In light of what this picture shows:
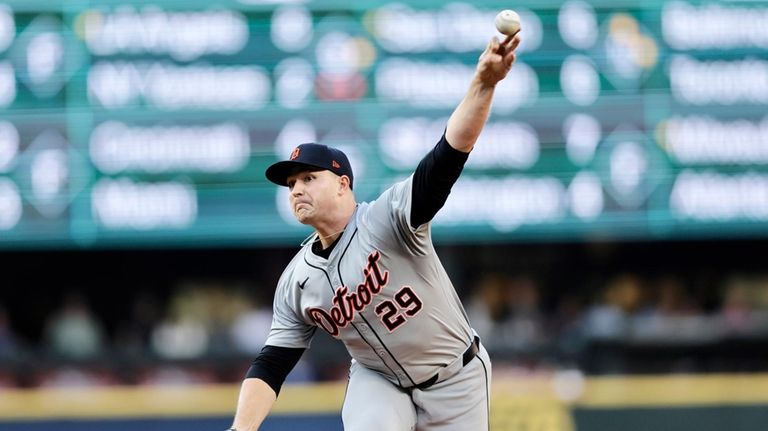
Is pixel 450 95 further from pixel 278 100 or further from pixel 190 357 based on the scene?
pixel 190 357

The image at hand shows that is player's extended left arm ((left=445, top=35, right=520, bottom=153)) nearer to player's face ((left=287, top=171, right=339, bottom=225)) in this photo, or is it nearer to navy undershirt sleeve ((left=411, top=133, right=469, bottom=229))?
navy undershirt sleeve ((left=411, top=133, right=469, bottom=229))

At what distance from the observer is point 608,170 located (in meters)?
7.68

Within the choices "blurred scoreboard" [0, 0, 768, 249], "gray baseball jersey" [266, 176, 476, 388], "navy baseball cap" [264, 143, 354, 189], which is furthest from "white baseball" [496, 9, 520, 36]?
"blurred scoreboard" [0, 0, 768, 249]

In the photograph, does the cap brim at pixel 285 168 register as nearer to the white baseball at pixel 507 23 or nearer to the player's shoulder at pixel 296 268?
the player's shoulder at pixel 296 268

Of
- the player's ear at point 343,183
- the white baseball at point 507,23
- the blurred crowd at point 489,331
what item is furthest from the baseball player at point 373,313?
the blurred crowd at point 489,331

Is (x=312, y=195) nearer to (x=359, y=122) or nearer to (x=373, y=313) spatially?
(x=373, y=313)

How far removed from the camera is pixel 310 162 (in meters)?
3.79

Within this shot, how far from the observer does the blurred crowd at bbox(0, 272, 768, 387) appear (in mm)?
7387

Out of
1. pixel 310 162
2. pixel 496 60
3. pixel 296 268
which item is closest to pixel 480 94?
pixel 496 60

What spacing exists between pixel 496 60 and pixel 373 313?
90cm

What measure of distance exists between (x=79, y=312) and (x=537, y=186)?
312 centimetres

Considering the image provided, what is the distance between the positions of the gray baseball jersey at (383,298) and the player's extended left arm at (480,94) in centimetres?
31

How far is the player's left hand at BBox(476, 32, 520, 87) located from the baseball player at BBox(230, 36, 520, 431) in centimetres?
31

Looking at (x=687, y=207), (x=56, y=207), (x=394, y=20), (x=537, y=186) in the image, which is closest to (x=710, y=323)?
(x=687, y=207)
